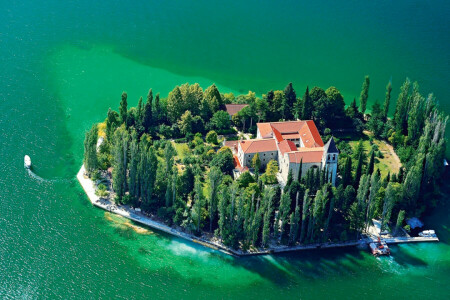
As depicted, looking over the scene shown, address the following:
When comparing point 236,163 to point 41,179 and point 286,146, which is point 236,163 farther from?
point 41,179

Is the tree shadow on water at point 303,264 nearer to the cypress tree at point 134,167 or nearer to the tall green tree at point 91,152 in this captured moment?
the cypress tree at point 134,167

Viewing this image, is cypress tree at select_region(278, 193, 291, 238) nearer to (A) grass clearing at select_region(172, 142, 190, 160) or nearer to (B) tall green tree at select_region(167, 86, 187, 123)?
(A) grass clearing at select_region(172, 142, 190, 160)

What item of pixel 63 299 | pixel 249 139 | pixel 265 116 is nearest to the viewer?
pixel 63 299

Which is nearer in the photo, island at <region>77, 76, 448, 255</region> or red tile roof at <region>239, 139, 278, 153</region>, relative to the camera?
island at <region>77, 76, 448, 255</region>

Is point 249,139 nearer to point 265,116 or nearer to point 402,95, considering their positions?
point 265,116

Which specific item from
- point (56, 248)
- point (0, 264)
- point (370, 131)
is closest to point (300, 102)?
point (370, 131)

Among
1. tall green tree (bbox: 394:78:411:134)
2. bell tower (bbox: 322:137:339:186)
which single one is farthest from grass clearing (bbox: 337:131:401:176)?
bell tower (bbox: 322:137:339:186)

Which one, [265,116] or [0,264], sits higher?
[265,116]
